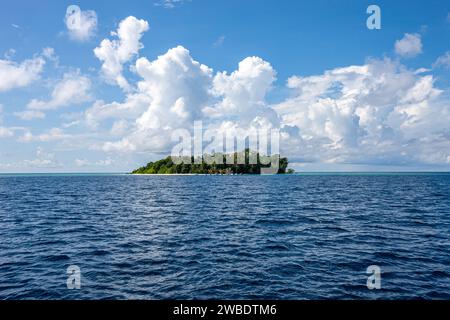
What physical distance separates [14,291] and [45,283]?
1.47 m

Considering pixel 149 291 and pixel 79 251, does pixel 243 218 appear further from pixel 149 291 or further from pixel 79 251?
pixel 149 291

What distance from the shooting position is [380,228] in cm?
3297

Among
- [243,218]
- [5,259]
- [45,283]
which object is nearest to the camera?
[45,283]

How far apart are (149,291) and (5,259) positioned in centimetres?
1328

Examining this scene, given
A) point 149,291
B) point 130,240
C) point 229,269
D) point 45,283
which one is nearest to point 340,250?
point 229,269

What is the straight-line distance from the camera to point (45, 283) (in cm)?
1745

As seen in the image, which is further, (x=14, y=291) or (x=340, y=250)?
(x=340, y=250)

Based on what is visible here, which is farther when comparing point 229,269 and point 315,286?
point 229,269
